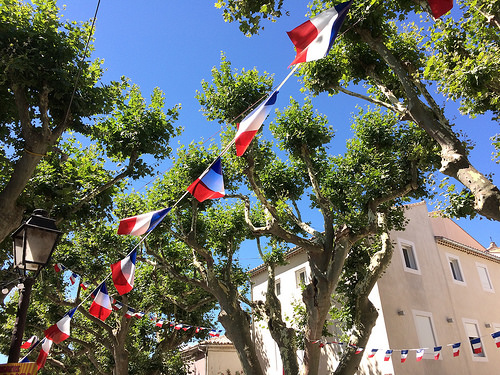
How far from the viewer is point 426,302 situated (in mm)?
16984

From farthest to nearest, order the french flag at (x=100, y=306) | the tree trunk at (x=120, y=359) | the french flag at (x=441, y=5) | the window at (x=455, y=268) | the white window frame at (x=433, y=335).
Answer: the window at (x=455, y=268), the tree trunk at (x=120, y=359), the white window frame at (x=433, y=335), the french flag at (x=100, y=306), the french flag at (x=441, y=5)

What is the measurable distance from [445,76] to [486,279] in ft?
60.0

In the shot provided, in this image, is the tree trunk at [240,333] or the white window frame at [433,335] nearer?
the tree trunk at [240,333]

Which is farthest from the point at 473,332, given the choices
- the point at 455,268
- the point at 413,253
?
the point at 413,253

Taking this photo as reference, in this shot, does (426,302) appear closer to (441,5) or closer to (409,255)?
(409,255)

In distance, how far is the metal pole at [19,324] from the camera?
434 centimetres

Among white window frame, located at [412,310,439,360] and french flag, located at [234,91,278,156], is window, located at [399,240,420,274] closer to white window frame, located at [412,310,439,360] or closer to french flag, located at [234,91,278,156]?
white window frame, located at [412,310,439,360]

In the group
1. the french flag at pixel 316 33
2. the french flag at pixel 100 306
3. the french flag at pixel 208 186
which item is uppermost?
the french flag at pixel 316 33

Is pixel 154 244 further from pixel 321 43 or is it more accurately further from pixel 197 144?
pixel 321 43

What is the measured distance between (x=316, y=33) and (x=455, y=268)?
758 inches

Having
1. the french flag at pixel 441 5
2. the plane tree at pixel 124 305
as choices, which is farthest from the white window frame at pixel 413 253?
the french flag at pixel 441 5

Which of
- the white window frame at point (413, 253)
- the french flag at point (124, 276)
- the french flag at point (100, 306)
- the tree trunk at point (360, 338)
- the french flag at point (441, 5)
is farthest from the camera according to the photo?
the white window frame at point (413, 253)

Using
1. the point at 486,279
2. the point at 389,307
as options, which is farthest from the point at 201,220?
the point at 486,279

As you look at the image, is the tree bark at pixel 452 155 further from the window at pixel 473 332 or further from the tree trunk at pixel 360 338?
the window at pixel 473 332
